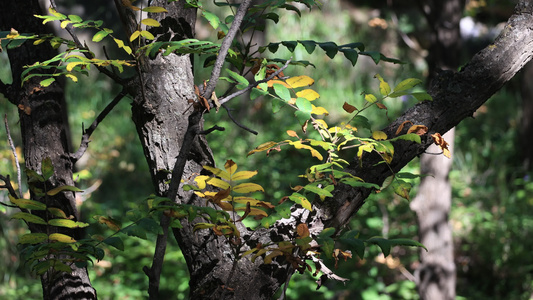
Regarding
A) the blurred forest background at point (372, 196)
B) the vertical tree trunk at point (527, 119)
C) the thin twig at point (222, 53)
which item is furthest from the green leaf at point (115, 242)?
the vertical tree trunk at point (527, 119)

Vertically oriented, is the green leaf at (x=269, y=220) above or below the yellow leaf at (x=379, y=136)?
below

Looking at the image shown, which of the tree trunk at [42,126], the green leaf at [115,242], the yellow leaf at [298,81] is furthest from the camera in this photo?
the tree trunk at [42,126]

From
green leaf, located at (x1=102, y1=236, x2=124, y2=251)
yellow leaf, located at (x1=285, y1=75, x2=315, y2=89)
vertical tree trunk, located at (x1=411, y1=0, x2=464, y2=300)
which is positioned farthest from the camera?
vertical tree trunk, located at (x1=411, y1=0, x2=464, y2=300)

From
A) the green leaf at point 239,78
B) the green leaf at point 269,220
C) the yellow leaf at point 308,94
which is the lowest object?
the green leaf at point 269,220

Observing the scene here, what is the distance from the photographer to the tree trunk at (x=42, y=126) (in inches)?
49.9

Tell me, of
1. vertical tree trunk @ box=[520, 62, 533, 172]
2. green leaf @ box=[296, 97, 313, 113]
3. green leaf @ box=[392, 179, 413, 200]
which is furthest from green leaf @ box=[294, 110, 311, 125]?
vertical tree trunk @ box=[520, 62, 533, 172]

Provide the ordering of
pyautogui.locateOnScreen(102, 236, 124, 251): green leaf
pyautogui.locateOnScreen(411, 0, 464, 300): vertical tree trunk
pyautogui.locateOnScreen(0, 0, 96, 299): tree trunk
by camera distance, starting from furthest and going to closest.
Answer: pyautogui.locateOnScreen(411, 0, 464, 300): vertical tree trunk → pyautogui.locateOnScreen(0, 0, 96, 299): tree trunk → pyautogui.locateOnScreen(102, 236, 124, 251): green leaf

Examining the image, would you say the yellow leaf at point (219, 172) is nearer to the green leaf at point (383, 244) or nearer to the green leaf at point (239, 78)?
the green leaf at point (239, 78)

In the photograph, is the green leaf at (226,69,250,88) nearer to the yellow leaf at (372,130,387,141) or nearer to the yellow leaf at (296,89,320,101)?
the yellow leaf at (296,89,320,101)

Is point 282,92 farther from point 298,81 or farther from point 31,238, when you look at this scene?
point 31,238

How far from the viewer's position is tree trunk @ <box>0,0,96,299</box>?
49.9 inches

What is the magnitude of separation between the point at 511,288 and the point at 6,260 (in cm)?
405

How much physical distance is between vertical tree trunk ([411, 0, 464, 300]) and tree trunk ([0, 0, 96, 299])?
7.10 feet

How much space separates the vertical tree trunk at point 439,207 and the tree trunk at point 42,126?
216 cm
